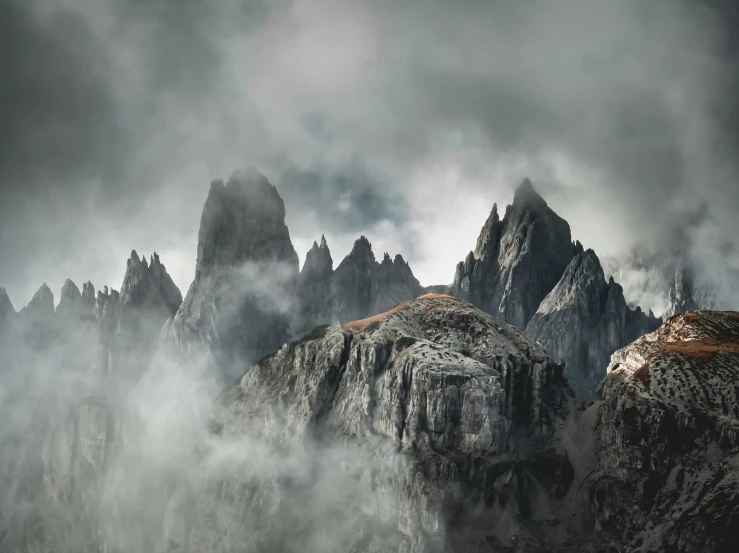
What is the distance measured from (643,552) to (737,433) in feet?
132

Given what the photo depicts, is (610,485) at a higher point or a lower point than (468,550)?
higher

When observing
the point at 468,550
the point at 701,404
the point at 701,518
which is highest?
the point at 701,404

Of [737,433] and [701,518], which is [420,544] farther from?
[737,433]

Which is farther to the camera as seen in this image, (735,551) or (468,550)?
(468,550)

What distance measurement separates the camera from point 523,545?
19675 centimetres

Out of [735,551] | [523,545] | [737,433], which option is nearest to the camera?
[735,551]

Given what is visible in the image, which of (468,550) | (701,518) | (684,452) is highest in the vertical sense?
(684,452)

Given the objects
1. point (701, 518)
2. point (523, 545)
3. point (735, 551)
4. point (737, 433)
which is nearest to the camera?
point (735, 551)

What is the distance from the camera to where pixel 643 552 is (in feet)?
580

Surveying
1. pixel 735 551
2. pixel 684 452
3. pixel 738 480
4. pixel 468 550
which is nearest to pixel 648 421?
pixel 684 452

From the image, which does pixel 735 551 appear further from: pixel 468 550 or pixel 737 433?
pixel 468 550

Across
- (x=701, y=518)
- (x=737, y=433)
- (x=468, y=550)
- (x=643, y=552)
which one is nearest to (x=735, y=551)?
(x=701, y=518)

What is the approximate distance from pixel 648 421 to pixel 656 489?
1921 centimetres

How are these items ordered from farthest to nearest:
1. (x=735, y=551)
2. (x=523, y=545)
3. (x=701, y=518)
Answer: (x=523, y=545) → (x=701, y=518) → (x=735, y=551)
